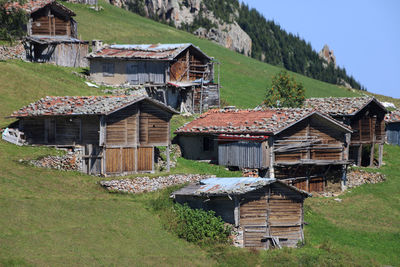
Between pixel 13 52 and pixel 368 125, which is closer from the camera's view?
pixel 368 125

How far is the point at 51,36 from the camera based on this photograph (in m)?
67.9

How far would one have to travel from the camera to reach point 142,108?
4266cm

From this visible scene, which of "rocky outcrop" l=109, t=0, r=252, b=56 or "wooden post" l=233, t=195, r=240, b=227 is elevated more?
"rocky outcrop" l=109, t=0, r=252, b=56

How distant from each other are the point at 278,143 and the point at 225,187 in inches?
433

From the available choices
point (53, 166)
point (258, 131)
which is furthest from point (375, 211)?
point (53, 166)

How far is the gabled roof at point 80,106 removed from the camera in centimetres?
4062

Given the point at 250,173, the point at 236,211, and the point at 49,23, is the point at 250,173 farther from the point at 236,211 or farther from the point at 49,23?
the point at 49,23

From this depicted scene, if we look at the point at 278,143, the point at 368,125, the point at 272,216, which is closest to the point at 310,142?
the point at 278,143

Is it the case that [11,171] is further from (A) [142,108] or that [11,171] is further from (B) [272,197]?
(B) [272,197]

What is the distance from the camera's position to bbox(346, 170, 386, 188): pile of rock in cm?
5128

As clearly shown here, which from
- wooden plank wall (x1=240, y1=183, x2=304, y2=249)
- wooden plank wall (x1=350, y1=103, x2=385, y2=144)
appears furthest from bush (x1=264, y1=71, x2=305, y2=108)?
wooden plank wall (x1=240, y1=183, x2=304, y2=249)

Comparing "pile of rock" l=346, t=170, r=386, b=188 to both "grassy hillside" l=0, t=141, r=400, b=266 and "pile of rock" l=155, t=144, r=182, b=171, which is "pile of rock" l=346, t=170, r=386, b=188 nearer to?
"grassy hillside" l=0, t=141, r=400, b=266

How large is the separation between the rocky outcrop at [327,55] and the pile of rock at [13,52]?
10946cm

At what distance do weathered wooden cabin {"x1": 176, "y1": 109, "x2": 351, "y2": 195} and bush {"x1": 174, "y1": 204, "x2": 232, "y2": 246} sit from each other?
10.5 metres
